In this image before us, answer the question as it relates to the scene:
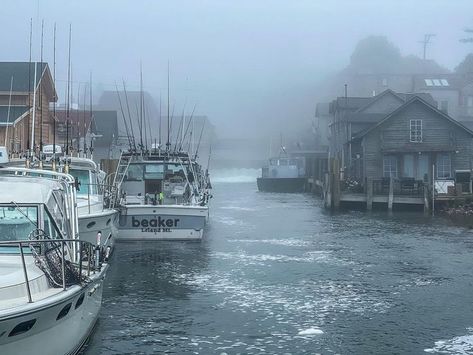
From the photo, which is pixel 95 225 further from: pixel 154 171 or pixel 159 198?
pixel 154 171

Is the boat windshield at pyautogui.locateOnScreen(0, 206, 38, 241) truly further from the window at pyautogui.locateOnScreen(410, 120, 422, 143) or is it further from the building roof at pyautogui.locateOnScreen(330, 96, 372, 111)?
the building roof at pyautogui.locateOnScreen(330, 96, 372, 111)

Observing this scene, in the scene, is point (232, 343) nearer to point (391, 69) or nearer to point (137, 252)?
point (137, 252)

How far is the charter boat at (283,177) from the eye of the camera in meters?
65.7

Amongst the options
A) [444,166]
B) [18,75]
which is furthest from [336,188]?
[18,75]

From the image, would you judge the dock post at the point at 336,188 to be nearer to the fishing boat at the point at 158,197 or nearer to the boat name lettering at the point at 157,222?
the fishing boat at the point at 158,197

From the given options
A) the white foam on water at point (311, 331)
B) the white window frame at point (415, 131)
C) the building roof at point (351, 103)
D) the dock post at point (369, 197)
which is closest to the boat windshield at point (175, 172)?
the white foam on water at point (311, 331)

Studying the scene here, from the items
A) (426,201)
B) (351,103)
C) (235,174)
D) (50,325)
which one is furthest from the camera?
(235,174)

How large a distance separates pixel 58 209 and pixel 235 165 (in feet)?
341

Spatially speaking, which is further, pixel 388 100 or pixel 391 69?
pixel 391 69

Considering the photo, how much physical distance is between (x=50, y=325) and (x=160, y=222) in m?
14.6

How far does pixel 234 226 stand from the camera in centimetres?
3053

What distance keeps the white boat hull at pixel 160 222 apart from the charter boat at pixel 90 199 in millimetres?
1246

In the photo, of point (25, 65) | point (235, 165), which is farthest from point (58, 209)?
point (235, 165)

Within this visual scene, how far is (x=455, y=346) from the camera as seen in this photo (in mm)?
11070
